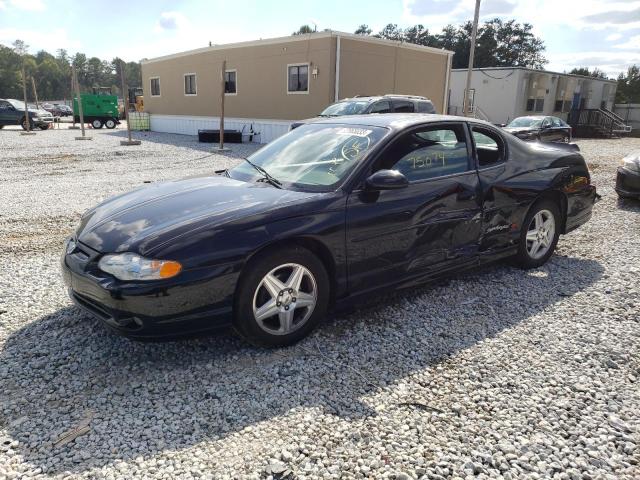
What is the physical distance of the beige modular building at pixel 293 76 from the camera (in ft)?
59.5

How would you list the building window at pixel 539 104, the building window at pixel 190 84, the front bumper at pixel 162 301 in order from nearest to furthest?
1. the front bumper at pixel 162 301
2. the building window at pixel 190 84
3. the building window at pixel 539 104

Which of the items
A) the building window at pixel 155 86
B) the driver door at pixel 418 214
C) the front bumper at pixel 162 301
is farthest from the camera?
the building window at pixel 155 86

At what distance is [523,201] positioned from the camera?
457 cm

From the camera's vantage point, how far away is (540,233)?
4.91 m

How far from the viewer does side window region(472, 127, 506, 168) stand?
433cm

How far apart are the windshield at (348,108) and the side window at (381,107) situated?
0.69 ft

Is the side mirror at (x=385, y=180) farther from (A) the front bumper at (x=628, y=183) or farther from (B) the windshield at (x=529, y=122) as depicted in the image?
(B) the windshield at (x=529, y=122)

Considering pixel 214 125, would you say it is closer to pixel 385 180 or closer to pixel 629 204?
pixel 629 204

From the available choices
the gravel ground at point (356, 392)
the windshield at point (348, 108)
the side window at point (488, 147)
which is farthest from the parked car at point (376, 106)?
the gravel ground at point (356, 392)

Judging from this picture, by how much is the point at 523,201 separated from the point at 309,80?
15.3 meters

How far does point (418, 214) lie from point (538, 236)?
1.88 meters

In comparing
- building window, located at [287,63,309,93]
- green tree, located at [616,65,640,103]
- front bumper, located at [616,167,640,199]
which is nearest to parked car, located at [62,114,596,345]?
front bumper, located at [616,167,640,199]

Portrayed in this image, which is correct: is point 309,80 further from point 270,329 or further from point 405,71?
point 270,329

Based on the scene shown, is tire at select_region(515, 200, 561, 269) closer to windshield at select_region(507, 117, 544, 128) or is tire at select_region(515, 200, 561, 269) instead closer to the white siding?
windshield at select_region(507, 117, 544, 128)
